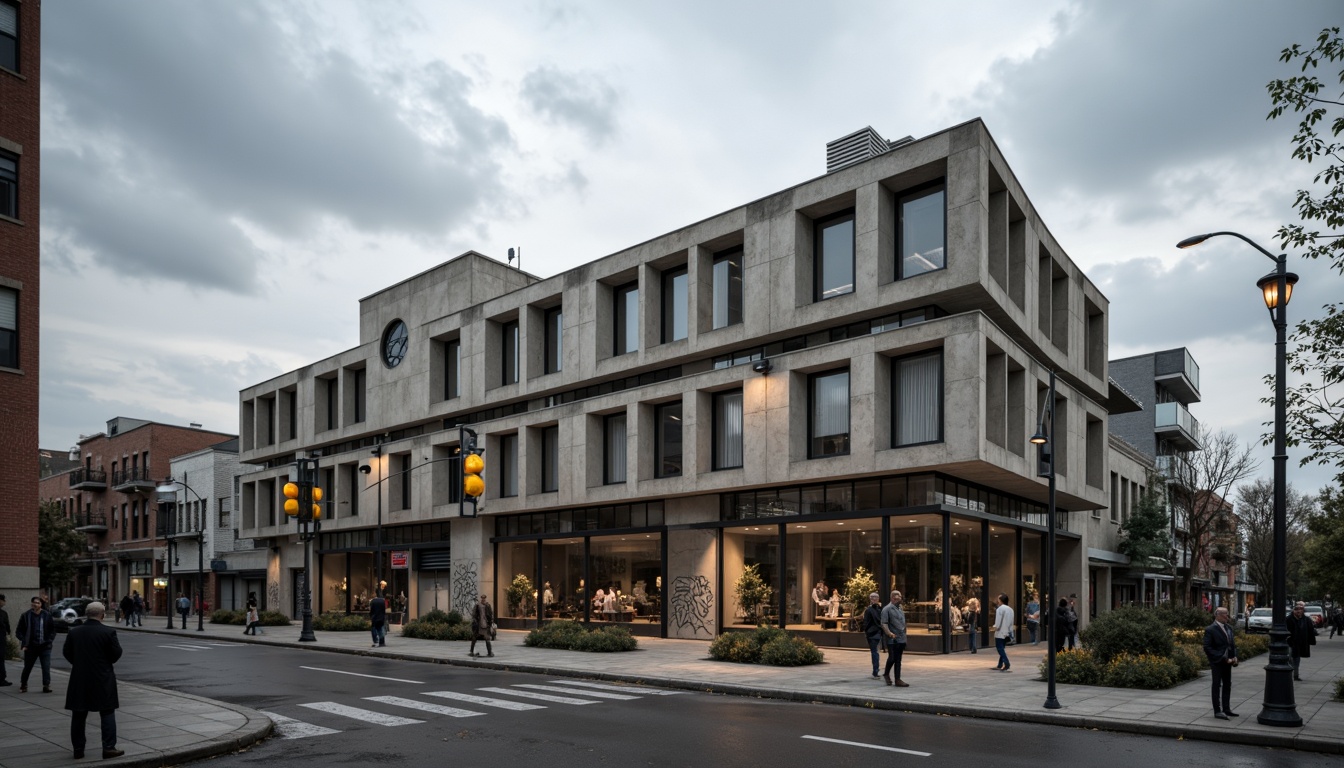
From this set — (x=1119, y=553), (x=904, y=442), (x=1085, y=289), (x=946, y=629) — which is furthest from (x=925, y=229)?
(x=1119, y=553)

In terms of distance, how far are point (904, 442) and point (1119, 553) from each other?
27727 mm

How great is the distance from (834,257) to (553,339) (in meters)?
13.7

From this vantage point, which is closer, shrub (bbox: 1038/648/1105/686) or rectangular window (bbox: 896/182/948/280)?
shrub (bbox: 1038/648/1105/686)

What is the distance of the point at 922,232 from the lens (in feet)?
90.5

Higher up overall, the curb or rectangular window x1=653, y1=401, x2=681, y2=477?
rectangular window x1=653, y1=401, x2=681, y2=477

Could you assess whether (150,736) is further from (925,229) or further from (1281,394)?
(925,229)

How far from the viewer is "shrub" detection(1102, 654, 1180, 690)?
18047mm

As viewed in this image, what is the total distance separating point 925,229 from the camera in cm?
2755

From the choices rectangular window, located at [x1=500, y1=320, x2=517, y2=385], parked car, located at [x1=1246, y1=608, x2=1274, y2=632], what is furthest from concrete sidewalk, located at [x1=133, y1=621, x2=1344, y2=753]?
parked car, located at [x1=1246, y1=608, x2=1274, y2=632]

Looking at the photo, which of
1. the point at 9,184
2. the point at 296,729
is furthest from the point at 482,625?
the point at 9,184

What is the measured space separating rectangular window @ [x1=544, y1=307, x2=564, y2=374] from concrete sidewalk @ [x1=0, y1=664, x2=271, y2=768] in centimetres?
2275

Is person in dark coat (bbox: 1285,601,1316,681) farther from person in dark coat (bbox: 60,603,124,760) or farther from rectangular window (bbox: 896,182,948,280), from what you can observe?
person in dark coat (bbox: 60,603,124,760)

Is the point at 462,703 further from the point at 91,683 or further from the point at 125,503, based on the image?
the point at 125,503

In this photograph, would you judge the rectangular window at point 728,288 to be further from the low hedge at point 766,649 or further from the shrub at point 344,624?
the shrub at point 344,624
